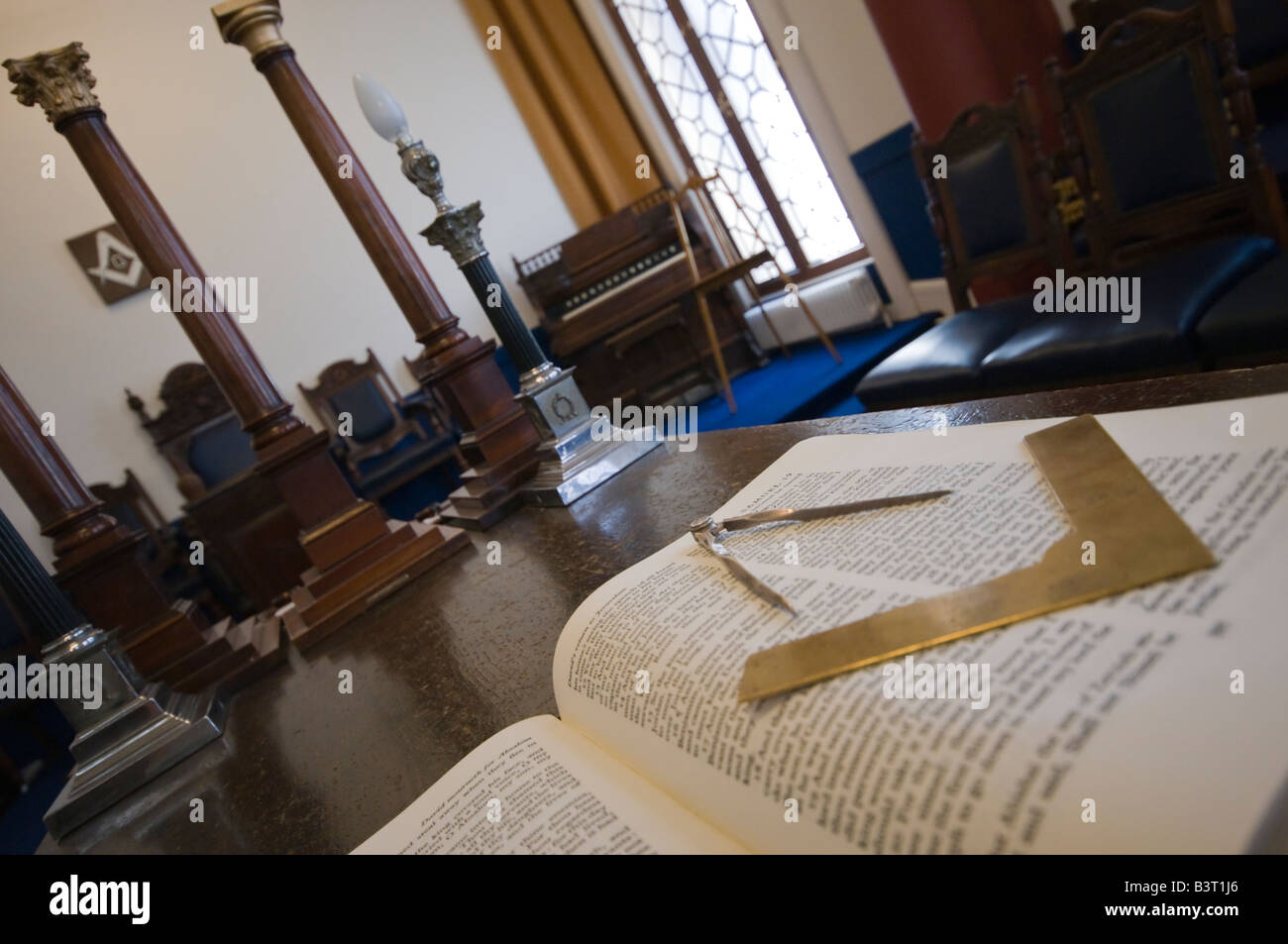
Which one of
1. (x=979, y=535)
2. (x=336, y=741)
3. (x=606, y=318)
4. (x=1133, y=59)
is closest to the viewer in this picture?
(x=979, y=535)

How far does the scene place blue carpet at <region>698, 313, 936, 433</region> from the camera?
396cm

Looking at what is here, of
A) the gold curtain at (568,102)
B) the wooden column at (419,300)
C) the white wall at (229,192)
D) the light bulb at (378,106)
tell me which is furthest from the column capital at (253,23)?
the gold curtain at (568,102)

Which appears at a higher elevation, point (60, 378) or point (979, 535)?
point (60, 378)

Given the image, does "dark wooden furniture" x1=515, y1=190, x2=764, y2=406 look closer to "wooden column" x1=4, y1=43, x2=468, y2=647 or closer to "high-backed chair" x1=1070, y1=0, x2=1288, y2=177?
"high-backed chair" x1=1070, y1=0, x2=1288, y2=177

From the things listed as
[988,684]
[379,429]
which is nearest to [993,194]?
[988,684]

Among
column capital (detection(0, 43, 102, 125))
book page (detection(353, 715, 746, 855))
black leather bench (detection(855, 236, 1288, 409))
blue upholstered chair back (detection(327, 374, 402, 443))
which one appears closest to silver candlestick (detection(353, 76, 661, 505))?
column capital (detection(0, 43, 102, 125))

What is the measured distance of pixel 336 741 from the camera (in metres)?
1.04

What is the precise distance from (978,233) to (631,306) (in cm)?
260

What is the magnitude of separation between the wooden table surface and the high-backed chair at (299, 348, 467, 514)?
3.65m

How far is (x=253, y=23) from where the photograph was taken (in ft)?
5.75
